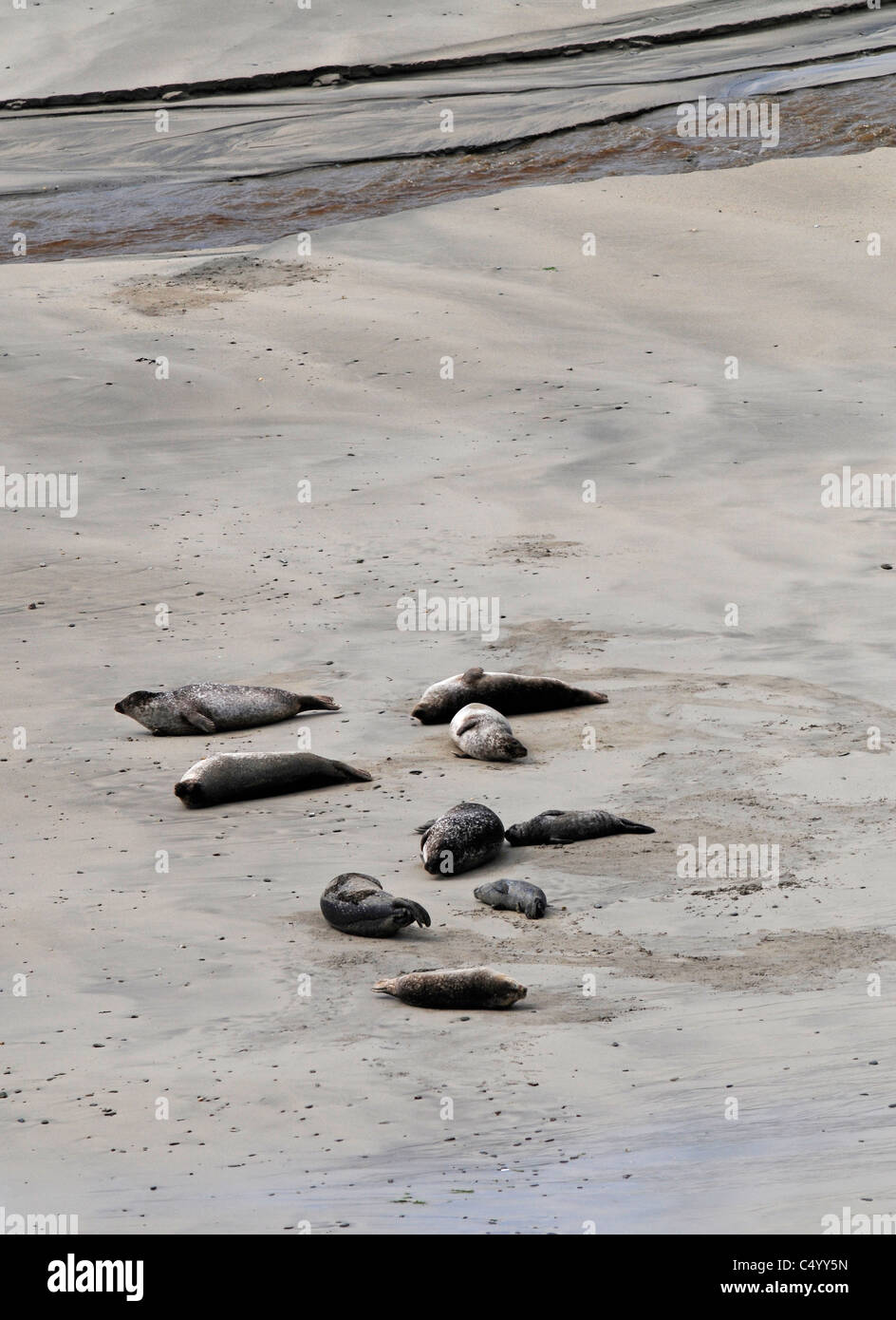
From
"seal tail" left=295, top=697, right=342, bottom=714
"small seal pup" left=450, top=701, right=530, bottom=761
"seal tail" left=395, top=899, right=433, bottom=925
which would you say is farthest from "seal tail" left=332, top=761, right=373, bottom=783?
"seal tail" left=395, top=899, right=433, bottom=925

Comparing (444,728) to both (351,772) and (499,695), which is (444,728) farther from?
(351,772)

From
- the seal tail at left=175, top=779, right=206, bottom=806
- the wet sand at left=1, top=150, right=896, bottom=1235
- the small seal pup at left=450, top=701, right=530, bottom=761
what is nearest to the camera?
the wet sand at left=1, top=150, right=896, bottom=1235

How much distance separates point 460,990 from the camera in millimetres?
5012

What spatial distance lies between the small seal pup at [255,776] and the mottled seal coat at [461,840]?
3.17ft

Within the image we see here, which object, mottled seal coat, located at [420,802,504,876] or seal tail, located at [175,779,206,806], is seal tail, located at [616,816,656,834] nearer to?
mottled seal coat, located at [420,802,504,876]

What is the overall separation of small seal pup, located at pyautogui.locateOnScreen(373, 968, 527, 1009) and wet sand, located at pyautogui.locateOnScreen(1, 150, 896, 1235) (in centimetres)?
7

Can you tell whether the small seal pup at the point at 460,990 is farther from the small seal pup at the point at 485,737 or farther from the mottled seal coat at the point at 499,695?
the mottled seal coat at the point at 499,695

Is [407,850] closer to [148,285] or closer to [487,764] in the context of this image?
[487,764]

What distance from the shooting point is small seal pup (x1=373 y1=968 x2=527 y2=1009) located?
16.4 feet

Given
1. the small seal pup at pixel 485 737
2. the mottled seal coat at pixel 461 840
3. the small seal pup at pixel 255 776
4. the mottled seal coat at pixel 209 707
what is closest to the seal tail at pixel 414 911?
the mottled seal coat at pixel 461 840

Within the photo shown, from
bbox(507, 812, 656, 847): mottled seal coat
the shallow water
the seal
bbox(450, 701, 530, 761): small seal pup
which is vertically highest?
the shallow water

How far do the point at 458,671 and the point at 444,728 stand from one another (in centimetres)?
76

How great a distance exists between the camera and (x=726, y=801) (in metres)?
6.60
